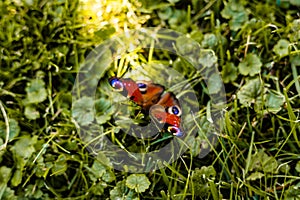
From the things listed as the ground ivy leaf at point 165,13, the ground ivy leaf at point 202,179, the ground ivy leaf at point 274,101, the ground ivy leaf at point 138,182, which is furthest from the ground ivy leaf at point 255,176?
the ground ivy leaf at point 165,13

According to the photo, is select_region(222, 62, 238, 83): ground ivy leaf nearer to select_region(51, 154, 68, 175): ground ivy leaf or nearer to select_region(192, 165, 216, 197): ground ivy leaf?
select_region(192, 165, 216, 197): ground ivy leaf

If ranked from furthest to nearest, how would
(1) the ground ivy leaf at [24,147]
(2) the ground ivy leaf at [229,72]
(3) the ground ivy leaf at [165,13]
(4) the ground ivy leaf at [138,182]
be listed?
(3) the ground ivy leaf at [165,13]
(2) the ground ivy leaf at [229,72]
(1) the ground ivy leaf at [24,147]
(4) the ground ivy leaf at [138,182]

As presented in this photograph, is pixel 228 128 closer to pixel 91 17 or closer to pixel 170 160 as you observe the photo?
pixel 170 160

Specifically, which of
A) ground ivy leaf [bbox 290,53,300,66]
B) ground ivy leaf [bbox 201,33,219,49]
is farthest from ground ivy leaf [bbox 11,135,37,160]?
ground ivy leaf [bbox 290,53,300,66]

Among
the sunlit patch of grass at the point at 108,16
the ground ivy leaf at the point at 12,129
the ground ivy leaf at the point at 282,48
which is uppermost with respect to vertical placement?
the sunlit patch of grass at the point at 108,16

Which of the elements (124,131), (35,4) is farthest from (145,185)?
(35,4)

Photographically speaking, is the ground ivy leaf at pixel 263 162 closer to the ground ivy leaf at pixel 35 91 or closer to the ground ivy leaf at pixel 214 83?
the ground ivy leaf at pixel 214 83
